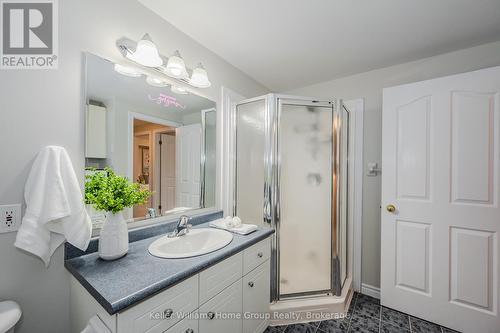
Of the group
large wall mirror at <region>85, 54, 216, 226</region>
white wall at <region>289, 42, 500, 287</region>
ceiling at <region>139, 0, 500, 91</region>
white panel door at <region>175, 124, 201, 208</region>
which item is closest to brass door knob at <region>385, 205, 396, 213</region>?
white wall at <region>289, 42, 500, 287</region>

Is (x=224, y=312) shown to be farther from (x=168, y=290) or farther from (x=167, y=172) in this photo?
(x=167, y=172)

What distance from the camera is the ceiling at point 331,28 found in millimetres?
1313

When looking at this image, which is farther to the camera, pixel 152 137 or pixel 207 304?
pixel 152 137

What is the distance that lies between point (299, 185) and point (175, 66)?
1.39 metres

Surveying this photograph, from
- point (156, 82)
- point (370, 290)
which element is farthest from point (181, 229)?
point (370, 290)

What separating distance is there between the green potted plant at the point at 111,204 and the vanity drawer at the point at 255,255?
0.70 metres

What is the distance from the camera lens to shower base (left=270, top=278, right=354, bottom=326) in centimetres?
170

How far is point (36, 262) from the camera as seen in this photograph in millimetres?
937

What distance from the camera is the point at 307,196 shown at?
1939 millimetres

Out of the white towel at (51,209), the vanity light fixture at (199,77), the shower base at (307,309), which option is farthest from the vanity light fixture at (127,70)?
the shower base at (307,309)

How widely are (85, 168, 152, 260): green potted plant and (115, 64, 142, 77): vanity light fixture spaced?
63cm

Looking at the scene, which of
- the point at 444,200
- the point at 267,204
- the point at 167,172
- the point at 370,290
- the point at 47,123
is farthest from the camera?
the point at 370,290

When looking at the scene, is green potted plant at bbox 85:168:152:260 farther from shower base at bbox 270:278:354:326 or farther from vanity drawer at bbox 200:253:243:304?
shower base at bbox 270:278:354:326

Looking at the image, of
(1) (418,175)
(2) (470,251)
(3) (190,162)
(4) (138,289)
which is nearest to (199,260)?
(4) (138,289)
